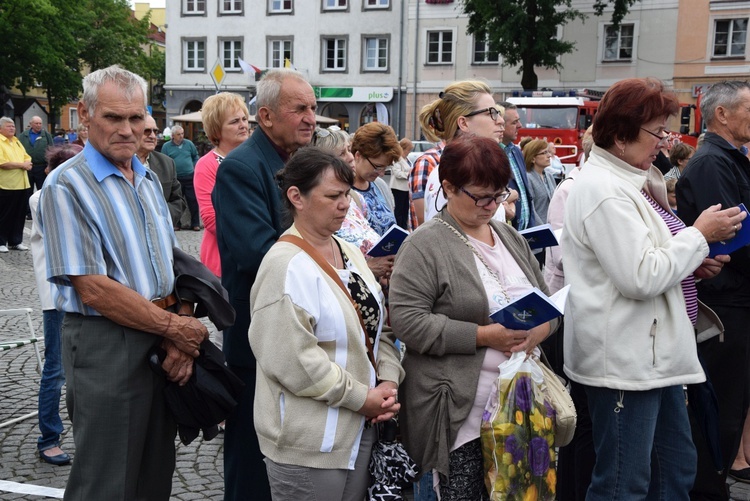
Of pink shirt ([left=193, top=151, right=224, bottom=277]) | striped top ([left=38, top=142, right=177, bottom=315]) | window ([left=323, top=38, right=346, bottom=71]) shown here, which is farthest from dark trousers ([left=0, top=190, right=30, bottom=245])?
window ([left=323, top=38, right=346, bottom=71])

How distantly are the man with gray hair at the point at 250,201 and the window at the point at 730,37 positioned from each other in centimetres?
3416

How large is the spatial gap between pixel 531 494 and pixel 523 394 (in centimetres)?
37

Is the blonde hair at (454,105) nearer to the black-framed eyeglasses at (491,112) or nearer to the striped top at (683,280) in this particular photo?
the black-framed eyeglasses at (491,112)

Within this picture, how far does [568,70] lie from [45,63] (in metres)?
25.7

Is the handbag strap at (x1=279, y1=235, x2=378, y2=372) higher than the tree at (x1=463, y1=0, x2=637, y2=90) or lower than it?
lower

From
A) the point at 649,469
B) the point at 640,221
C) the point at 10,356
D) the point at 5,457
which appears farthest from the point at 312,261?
the point at 10,356

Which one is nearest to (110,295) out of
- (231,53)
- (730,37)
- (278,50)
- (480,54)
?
(730,37)

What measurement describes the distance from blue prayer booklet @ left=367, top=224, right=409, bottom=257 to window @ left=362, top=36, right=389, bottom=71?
3777 centimetres

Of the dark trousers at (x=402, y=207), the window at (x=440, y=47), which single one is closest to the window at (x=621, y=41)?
the window at (x=440, y=47)

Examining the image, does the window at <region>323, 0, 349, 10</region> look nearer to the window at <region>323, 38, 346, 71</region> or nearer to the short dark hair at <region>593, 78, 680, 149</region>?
the window at <region>323, 38, 346, 71</region>

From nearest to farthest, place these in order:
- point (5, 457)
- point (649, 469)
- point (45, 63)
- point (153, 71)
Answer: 1. point (649, 469)
2. point (5, 457)
3. point (45, 63)
4. point (153, 71)

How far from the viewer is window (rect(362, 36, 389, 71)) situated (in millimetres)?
40250

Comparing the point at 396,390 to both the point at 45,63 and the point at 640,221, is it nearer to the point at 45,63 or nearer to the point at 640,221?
the point at 640,221

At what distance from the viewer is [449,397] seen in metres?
2.94
